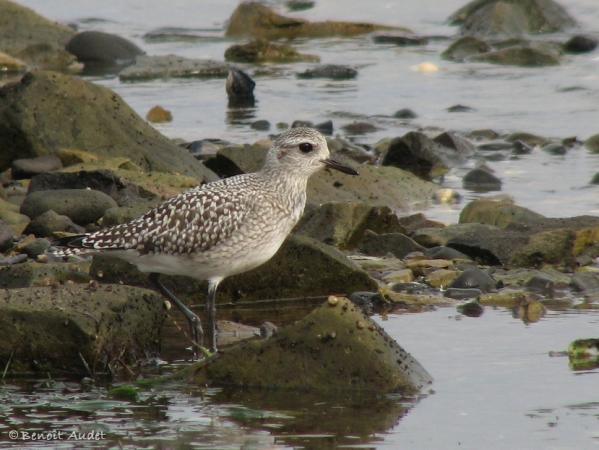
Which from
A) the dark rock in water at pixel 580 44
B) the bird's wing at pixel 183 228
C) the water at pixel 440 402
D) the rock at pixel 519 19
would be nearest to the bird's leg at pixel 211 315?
the bird's wing at pixel 183 228

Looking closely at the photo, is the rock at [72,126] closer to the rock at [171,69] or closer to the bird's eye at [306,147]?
the bird's eye at [306,147]

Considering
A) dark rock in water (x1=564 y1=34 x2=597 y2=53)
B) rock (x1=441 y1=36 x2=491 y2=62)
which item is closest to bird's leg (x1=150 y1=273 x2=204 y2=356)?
rock (x1=441 y1=36 x2=491 y2=62)

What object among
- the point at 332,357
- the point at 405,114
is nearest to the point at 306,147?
the point at 332,357

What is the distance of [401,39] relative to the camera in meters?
26.3

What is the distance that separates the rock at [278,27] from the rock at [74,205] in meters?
15.6

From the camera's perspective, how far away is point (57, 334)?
8516 mm

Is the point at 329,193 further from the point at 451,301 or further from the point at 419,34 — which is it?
the point at 419,34

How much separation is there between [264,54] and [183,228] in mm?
15670

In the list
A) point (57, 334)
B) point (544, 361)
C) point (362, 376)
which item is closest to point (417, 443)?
point (362, 376)

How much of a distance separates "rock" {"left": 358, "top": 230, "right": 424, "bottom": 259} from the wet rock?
0.13 m

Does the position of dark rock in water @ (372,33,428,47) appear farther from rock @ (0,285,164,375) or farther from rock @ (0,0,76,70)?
rock @ (0,285,164,375)

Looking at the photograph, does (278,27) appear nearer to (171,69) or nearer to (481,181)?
(171,69)

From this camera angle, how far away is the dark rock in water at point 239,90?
20.7 metres

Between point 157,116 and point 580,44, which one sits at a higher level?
point 580,44
